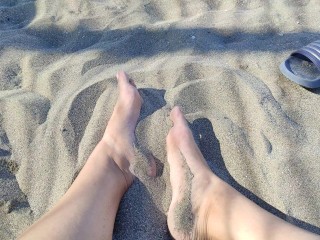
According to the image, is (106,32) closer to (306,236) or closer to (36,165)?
(36,165)

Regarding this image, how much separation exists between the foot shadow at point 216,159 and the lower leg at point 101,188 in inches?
12.3

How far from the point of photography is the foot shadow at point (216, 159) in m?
1.81

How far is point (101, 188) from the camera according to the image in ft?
6.02

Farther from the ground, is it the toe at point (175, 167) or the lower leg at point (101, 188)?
the lower leg at point (101, 188)

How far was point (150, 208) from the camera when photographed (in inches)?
73.6

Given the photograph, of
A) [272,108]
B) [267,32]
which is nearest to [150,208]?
[272,108]

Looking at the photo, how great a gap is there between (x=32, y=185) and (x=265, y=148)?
1026mm

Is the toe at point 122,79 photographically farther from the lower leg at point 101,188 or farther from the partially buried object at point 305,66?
the partially buried object at point 305,66

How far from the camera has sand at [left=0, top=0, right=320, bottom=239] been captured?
192 cm

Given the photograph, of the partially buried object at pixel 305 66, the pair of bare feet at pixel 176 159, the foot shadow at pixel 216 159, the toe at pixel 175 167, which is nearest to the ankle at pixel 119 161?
the pair of bare feet at pixel 176 159

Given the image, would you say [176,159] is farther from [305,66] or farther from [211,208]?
[305,66]

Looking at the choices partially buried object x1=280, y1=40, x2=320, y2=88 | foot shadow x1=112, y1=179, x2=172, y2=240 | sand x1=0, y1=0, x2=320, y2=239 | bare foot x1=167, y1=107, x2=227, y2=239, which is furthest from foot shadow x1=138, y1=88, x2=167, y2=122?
partially buried object x1=280, y1=40, x2=320, y2=88

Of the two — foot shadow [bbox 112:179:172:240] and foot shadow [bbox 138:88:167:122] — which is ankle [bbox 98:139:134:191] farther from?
foot shadow [bbox 138:88:167:122]

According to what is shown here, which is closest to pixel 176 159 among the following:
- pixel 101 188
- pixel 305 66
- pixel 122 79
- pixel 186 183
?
pixel 186 183
